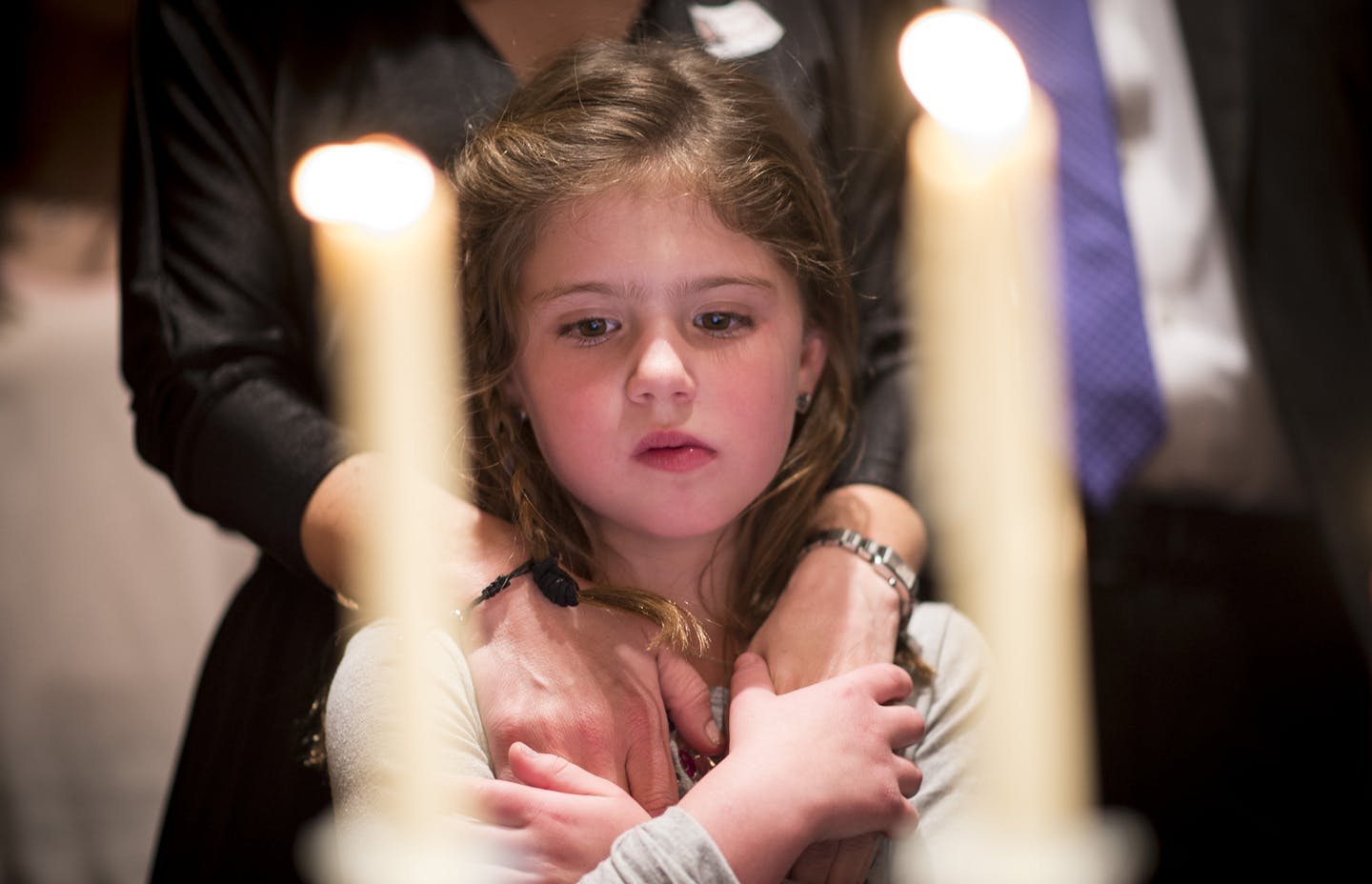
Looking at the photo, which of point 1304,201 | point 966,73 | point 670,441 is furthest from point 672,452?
point 1304,201

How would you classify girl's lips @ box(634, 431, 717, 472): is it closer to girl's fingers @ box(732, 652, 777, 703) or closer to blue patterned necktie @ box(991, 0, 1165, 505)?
girl's fingers @ box(732, 652, 777, 703)

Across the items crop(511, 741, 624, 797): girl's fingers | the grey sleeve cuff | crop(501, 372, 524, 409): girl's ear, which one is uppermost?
crop(501, 372, 524, 409): girl's ear

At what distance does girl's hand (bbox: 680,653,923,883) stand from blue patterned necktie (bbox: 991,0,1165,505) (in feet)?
1.10

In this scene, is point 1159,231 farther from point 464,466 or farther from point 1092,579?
point 464,466

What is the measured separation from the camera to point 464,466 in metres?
0.63

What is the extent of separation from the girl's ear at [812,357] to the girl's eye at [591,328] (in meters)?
0.12

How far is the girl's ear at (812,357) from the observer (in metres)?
0.64

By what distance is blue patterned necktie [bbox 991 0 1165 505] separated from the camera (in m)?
0.85

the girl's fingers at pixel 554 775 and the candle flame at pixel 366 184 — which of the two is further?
the candle flame at pixel 366 184

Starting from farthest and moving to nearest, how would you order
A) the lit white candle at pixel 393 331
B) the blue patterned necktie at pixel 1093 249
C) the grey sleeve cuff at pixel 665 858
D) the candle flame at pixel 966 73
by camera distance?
the blue patterned necktie at pixel 1093 249, the candle flame at pixel 966 73, the lit white candle at pixel 393 331, the grey sleeve cuff at pixel 665 858

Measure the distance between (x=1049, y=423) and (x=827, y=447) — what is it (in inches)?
10.1

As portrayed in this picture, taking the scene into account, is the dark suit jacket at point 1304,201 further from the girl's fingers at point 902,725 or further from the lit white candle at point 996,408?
the girl's fingers at point 902,725

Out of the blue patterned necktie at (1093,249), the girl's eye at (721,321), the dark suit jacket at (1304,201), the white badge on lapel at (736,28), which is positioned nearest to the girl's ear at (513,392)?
the girl's eye at (721,321)

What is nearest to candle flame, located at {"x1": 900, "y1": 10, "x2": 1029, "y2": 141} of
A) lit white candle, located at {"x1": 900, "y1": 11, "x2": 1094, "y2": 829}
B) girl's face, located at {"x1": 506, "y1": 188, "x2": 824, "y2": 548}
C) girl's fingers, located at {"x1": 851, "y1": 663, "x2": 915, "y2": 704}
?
lit white candle, located at {"x1": 900, "y1": 11, "x2": 1094, "y2": 829}
